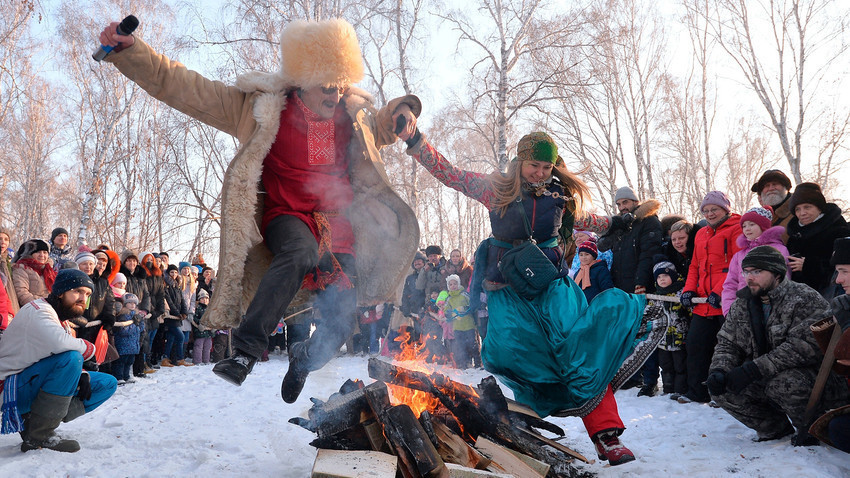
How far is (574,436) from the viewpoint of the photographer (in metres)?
4.59

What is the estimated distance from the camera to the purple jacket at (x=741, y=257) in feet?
15.9

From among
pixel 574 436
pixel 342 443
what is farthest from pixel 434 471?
pixel 574 436

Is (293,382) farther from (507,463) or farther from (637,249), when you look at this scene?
(637,249)

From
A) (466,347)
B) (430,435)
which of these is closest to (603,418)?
(430,435)

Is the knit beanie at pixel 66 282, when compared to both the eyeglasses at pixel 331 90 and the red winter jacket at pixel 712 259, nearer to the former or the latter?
the eyeglasses at pixel 331 90

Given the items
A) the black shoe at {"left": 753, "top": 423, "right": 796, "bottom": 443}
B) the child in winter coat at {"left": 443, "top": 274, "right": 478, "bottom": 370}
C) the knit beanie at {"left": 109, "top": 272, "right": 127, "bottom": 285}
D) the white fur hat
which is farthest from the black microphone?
the child in winter coat at {"left": 443, "top": 274, "right": 478, "bottom": 370}

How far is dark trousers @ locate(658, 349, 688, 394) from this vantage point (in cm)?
567

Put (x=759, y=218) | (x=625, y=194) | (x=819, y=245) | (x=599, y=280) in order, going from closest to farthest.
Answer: (x=819, y=245) < (x=759, y=218) < (x=599, y=280) < (x=625, y=194)

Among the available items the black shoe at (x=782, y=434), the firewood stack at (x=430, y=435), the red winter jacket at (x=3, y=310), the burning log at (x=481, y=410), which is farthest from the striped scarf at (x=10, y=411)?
the black shoe at (x=782, y=434)

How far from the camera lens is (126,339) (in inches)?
287

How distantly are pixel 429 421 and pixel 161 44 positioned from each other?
65.8ft

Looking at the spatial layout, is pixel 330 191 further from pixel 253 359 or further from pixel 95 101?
pixel 95 101

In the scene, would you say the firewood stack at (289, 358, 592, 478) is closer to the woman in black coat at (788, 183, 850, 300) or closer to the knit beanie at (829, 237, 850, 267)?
the knit beanie at (829, 237, 850, 267)

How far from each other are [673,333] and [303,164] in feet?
14.6
